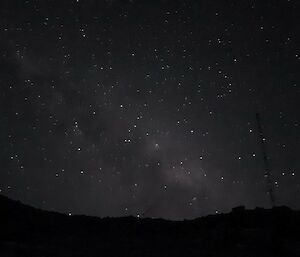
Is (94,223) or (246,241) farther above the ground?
(94,223)

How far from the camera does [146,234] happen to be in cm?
2408

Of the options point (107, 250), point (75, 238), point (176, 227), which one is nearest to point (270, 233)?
point (176, 227)

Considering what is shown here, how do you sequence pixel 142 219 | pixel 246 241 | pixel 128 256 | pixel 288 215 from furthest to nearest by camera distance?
pixel 142 219 → pixel 288 215 → pixel 246 241 → pixel 128 256

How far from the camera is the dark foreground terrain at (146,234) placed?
65.0 feet

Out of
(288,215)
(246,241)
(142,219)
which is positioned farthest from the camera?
(142,219)

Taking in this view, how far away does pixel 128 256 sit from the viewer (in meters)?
19.2

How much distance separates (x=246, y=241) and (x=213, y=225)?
356 centimetres

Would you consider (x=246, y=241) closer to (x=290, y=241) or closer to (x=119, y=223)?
(x=290, y=241)

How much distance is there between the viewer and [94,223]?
82.3ft

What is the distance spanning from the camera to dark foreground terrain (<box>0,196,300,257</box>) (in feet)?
65.0

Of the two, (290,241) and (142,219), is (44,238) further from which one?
(290,241)

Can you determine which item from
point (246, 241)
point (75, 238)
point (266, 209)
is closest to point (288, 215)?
point (266, 209)

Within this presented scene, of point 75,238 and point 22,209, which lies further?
point 22,209

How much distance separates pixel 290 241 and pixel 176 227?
6.24m
